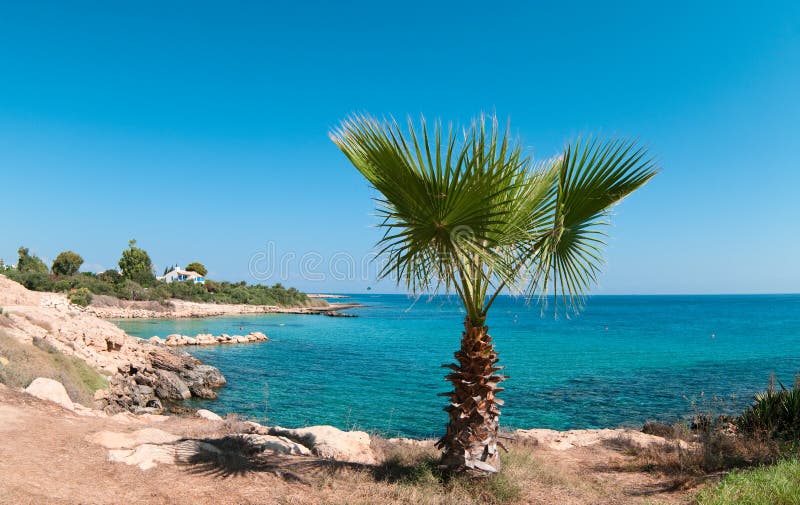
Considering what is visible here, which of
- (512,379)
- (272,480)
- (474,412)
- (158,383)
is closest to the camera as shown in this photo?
(474,412)

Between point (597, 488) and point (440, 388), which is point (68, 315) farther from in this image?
point (597, 488)

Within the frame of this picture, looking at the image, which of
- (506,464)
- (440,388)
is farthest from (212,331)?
(506,464)

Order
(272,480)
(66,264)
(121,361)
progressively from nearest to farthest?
(272,480), (121,361), (66,264)

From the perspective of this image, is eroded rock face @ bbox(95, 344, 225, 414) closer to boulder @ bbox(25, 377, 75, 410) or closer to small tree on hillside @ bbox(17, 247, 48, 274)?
boulder @ bbox(25, 377, 75, 410)

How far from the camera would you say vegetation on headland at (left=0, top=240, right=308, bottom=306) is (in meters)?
55.1

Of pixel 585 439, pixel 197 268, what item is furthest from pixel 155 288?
pixel 585 439

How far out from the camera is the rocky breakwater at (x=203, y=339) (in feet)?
109

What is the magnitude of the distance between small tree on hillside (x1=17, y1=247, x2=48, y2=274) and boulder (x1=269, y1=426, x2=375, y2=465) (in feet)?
252

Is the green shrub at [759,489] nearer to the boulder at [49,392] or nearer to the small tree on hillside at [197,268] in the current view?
the boulder at [49,392]

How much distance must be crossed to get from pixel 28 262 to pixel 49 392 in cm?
7659

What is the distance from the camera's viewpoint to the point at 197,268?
105 meters

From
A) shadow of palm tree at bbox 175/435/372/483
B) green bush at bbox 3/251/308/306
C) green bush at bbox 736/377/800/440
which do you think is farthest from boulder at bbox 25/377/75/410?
green bush at bbox 3/251/308/306

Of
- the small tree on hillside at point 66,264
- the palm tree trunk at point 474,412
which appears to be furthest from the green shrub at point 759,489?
the small tree on hillside at point 66,264

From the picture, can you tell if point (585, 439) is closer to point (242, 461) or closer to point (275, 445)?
point (275, 445)
